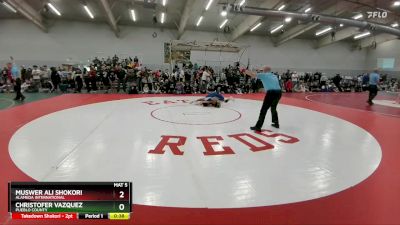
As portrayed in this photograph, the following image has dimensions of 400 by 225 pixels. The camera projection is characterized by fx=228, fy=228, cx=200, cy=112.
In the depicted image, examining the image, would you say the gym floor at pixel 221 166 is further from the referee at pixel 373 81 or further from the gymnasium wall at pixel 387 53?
the gymnasium wall at pixel 387 53

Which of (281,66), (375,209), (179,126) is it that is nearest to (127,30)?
(281,66)

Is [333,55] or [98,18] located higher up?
[98,18]

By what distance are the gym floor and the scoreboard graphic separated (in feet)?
0.48

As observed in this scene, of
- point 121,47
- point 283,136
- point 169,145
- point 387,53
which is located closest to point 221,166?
point 169,145

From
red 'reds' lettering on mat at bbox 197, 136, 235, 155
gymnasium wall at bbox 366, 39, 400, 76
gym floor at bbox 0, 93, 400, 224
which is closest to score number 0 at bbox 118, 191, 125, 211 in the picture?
gym floor at bbox 0, 93, 400, 224

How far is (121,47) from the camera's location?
19453mm

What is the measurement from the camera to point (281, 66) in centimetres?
2364

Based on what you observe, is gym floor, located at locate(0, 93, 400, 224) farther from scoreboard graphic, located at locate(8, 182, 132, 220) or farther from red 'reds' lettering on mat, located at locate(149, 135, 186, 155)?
scoreboard graphic, located at locate(8, 182, 132, 220)

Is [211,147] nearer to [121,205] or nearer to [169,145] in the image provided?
[169,145]

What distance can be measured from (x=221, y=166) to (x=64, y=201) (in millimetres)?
1774

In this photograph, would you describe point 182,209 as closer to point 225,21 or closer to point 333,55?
point 225,21

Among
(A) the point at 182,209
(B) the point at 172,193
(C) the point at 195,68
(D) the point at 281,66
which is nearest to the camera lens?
(A) the point at 182,209

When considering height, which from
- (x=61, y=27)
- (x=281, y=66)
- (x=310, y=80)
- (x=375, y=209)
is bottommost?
(x=375, y=209)

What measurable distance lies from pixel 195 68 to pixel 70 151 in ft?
41.4
